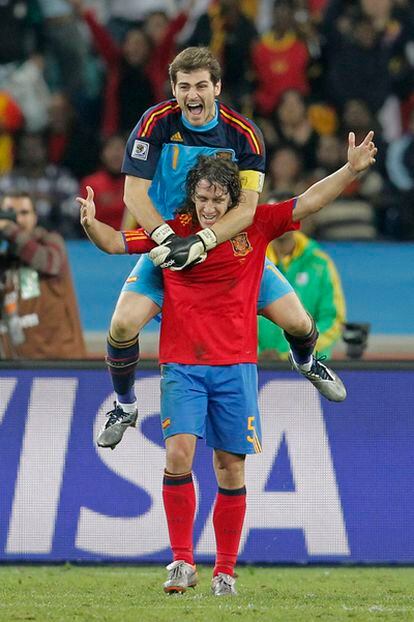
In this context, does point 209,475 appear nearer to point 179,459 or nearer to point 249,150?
point 179,459

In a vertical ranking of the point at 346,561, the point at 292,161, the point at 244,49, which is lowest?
the point at 346,561

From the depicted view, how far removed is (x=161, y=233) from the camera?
7.52 m

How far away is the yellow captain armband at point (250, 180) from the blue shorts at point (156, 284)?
17.0 inches

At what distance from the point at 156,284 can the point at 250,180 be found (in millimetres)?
658

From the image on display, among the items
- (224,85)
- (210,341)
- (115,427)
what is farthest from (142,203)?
(224,85)

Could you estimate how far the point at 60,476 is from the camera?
940 centimetres

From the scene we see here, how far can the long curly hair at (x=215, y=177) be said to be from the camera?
754 centimetres

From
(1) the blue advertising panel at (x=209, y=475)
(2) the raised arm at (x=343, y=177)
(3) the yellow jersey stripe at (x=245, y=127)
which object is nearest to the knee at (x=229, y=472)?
(2) the raised arm at (x=343, y=177)

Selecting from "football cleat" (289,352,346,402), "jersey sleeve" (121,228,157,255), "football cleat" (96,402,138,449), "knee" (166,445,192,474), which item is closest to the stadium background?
"football cleat" (289,352,346,402)

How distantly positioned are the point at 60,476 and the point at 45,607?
2163 millimetres

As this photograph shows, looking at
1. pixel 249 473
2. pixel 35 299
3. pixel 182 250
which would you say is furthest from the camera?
pixel 35 299

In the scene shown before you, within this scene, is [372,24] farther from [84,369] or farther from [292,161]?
[84,369]

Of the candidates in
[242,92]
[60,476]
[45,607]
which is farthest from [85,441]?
[242,92]

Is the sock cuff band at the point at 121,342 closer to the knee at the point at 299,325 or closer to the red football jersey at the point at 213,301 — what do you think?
the red football jersey at the point at 213,301
